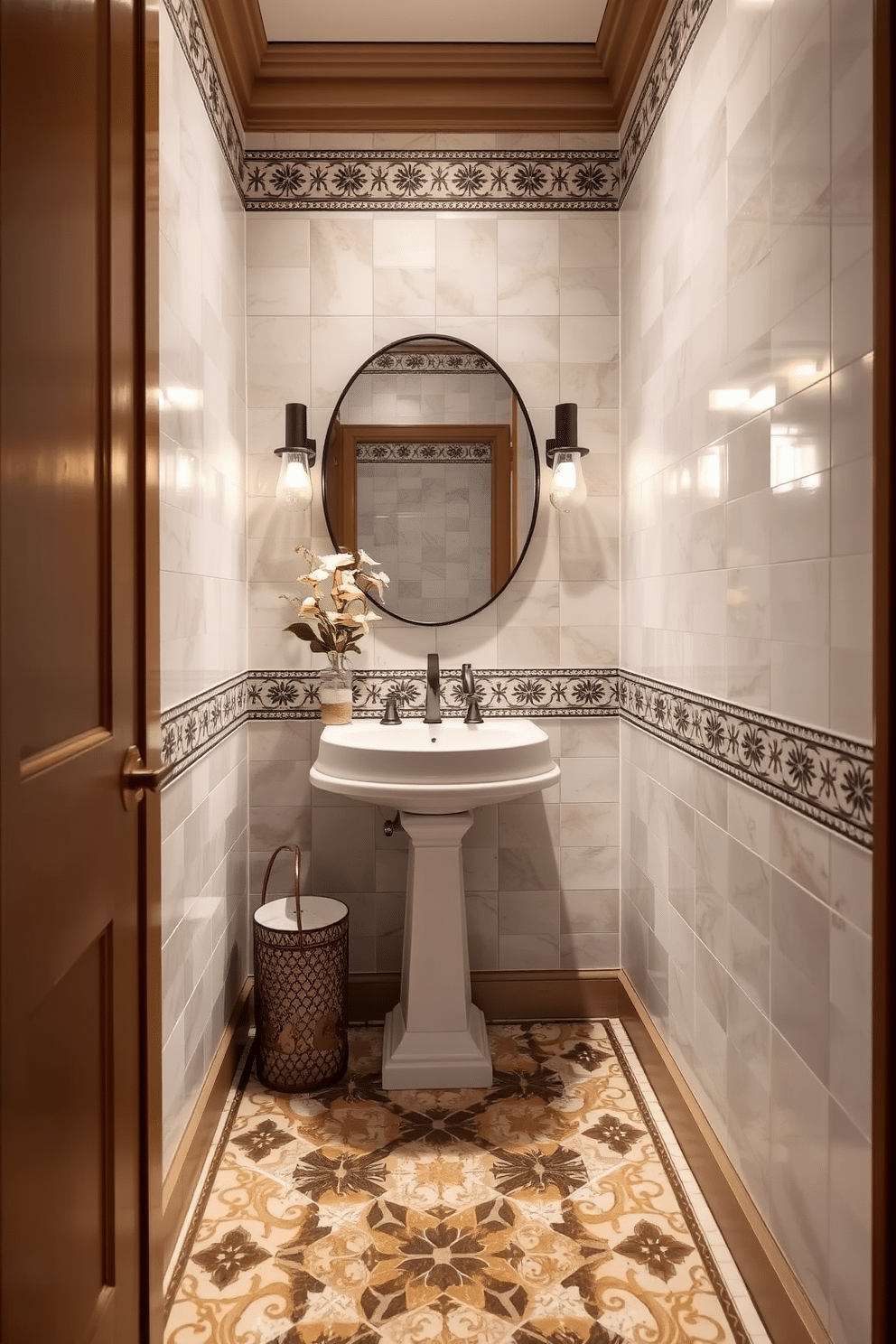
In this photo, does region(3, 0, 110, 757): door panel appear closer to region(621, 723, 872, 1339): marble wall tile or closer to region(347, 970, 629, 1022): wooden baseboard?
region(621, 723, 872, 1339): marble wall tile

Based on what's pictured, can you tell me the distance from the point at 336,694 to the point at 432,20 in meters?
1.75

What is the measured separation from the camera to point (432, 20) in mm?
2158

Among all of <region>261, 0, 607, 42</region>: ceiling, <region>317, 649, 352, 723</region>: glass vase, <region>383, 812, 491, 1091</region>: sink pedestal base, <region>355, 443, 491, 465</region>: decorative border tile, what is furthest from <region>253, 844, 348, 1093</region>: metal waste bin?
<region>261, 0, 607, 42</region>: ceiling

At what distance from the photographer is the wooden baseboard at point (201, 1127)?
1520mm

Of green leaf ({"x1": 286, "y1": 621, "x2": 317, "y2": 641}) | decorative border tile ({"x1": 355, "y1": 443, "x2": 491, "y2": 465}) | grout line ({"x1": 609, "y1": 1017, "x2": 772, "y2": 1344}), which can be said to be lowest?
grout line ({"x1": 609, "y1": 1017, "x2": 772, "y2": 1344})

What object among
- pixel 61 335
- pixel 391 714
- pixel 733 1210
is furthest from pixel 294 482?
pixel 733 1210

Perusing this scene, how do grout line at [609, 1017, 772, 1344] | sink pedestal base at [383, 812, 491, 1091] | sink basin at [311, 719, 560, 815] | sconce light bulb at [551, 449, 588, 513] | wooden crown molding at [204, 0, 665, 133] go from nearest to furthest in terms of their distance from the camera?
grout line at [609, 1017, 772, 1344] → sink basin at [311, 719, 560, 815] → sink pedestal base at [383, 812, 491, 1091] → wooden crown molding at [204, 0, 665, 133] → sconce light bulb at [551, 449, 588, 513]

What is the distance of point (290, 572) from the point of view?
2.45 m

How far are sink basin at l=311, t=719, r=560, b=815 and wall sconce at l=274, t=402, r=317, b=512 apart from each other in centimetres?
73

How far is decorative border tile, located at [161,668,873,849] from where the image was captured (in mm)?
1129

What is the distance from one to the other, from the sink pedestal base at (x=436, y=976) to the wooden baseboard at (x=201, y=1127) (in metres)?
0.39

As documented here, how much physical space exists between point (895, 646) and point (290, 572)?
1.79 m

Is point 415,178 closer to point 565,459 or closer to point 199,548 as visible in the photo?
point 565,459

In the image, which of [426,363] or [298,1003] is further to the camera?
[426,363]
